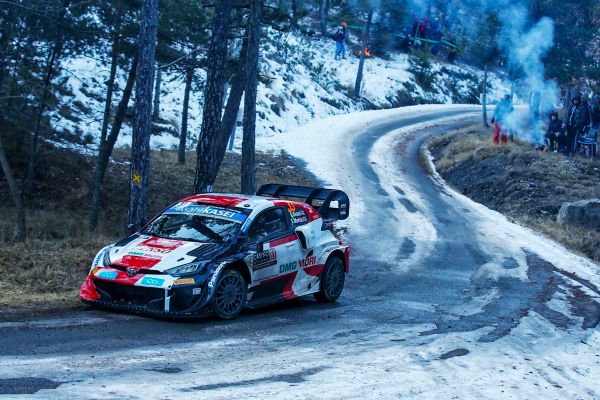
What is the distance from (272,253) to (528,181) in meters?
17.5

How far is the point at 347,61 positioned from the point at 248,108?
38.1 meters

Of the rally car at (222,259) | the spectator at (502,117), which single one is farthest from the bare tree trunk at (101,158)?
the spectator at (502,117)

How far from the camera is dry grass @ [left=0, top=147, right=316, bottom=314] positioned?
11891mm

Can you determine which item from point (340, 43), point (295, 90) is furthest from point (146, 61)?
point (340, 43)

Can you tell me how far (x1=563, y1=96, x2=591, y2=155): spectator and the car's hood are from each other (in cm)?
2230

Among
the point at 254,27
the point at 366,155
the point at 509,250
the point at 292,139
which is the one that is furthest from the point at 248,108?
the point at 292,139

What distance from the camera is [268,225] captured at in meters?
11.8

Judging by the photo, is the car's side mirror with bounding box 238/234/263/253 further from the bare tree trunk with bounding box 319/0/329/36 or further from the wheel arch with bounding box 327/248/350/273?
the bare tree trunk with bounding box 319/0/329/36

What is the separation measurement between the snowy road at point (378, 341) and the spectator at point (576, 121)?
37.0 feet

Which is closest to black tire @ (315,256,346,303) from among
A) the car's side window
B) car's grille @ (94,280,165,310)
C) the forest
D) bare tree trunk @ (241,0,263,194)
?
the car's side window

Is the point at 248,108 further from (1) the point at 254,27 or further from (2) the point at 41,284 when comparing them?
(2) the point at 41,284

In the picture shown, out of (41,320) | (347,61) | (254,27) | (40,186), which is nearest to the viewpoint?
(41,320)

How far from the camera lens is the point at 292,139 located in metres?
37.8

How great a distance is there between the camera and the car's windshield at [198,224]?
1109cm
